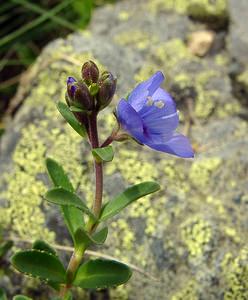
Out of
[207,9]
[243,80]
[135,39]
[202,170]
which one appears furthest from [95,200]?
[207,9]

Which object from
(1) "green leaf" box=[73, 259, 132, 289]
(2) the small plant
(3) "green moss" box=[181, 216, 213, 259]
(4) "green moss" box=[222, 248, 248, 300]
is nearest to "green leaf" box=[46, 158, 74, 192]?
(2) the small plant

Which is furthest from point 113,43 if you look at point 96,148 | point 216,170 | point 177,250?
point 96,148

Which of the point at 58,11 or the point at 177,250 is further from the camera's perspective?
the point at 58,11

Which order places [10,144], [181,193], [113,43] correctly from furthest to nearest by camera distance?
[113,43], [10,144], [181,193]

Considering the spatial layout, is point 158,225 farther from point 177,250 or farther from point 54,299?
point 54,299

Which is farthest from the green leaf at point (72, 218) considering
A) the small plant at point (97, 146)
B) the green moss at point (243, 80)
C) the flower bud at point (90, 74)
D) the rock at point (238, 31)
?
the rock at point (238, 31)

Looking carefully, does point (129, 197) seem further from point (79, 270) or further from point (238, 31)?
point (238, 31)
